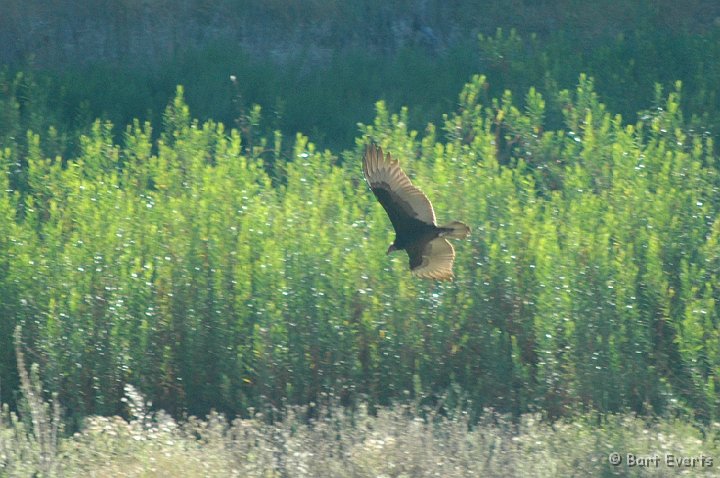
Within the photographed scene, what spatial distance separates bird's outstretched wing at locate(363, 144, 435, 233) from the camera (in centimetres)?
628

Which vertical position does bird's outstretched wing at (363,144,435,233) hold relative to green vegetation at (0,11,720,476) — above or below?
above

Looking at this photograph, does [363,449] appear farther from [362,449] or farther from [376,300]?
[376,300]

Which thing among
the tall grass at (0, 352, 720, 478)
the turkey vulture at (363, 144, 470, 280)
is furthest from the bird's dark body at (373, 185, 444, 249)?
the tall grass at (0, 352, 720, 478)

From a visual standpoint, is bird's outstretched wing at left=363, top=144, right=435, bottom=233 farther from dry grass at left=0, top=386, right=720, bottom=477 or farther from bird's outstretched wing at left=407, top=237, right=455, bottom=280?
dry grass at left=0, top=386, right=720, bottom=477

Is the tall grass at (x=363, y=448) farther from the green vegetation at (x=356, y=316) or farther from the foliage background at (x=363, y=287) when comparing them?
the foliage background at (x=363, y=287)

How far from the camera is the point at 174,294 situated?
7746 mm

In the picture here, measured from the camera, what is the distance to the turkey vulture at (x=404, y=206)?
20.6 ft

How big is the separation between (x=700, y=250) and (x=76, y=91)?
7258 mm

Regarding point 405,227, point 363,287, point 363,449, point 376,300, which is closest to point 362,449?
point 363,449

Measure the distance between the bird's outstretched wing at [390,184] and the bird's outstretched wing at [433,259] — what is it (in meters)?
0.37

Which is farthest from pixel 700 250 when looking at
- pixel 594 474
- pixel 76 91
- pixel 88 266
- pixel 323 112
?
pixel 76 91

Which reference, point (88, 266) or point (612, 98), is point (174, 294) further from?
point (612, 98)

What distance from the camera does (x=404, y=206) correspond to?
634cm

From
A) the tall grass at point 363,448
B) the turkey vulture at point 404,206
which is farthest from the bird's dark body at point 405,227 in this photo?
the tall grass at point 363,448
